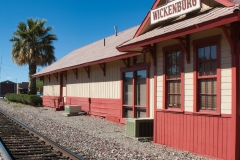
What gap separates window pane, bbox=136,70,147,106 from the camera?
1214 cm

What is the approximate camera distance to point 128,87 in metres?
13.5

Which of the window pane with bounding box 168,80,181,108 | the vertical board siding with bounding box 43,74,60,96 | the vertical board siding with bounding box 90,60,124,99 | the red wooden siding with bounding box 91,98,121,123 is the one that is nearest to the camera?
the window pane with bounding box 168,80,181,108

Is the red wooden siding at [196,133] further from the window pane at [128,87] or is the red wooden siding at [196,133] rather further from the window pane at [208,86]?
the window pane at [128,87]

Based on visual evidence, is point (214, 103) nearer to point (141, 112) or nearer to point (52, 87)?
point (141, 112)

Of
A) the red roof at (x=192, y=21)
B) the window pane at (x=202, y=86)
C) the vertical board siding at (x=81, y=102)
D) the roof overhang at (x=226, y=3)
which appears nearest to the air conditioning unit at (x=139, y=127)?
the red roof at (x=192, y=21)

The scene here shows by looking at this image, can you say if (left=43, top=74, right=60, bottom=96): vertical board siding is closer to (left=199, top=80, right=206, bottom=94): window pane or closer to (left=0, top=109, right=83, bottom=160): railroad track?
(left=0, top=109, right=83, bottom=160): railroad track

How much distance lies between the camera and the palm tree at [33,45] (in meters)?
30.3

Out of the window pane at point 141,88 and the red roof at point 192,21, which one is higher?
the red roof at point 192,21

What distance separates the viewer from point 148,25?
1018cm

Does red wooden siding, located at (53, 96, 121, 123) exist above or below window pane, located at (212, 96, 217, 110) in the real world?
below

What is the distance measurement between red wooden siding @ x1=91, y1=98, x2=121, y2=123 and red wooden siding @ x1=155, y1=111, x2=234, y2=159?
5399 mm

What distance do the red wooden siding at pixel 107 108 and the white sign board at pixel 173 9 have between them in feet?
19.3

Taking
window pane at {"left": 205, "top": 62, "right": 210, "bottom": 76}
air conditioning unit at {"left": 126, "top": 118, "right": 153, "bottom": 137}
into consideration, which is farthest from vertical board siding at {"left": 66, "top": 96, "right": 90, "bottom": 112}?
window pane at {"left": 205, "top": 62, "right": 210, "bottom": 76}

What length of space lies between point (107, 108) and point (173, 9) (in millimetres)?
8081
